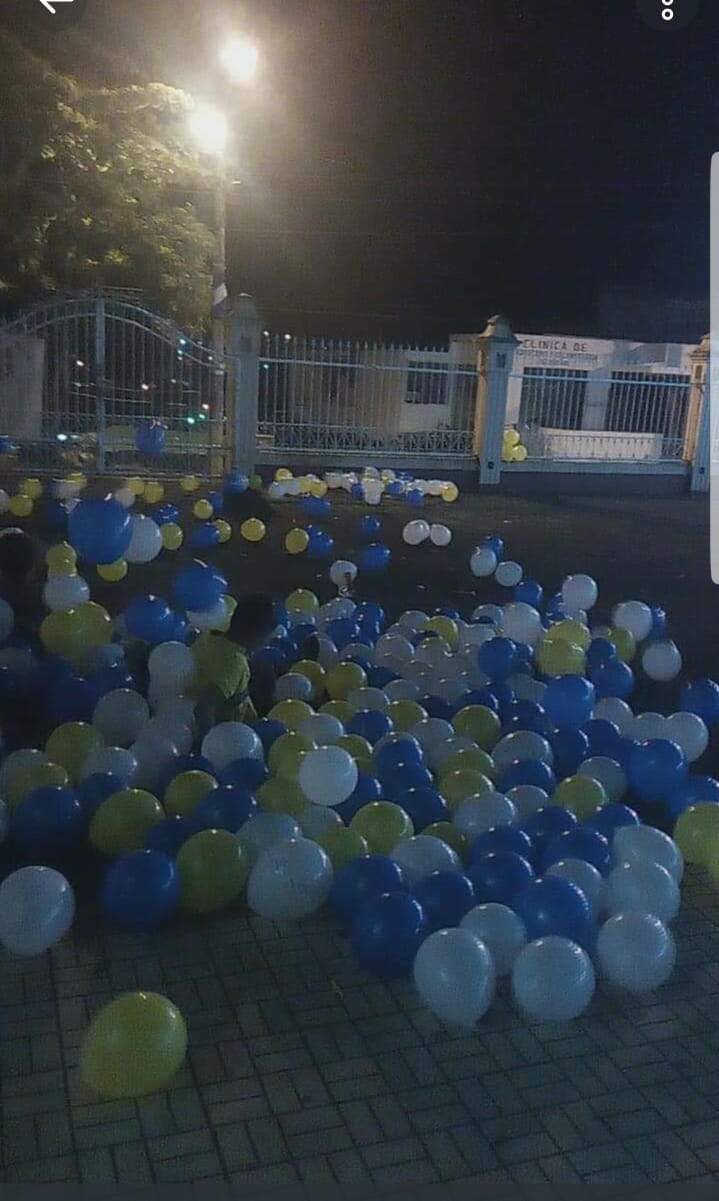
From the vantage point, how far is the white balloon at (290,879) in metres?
3.53

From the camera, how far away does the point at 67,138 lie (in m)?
15.5

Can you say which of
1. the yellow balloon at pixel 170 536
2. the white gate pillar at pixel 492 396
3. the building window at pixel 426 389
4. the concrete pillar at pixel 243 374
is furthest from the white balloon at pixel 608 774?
the building window at pixel 426 389

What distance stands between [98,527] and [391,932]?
352cm

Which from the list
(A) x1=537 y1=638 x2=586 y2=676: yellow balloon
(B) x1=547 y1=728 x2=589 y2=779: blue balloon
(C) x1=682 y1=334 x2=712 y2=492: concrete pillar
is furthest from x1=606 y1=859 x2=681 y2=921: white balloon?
(C) x1=682 y1=334 x2=712 y2=492: concrete pillar

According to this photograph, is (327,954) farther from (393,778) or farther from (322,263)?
(322,263)

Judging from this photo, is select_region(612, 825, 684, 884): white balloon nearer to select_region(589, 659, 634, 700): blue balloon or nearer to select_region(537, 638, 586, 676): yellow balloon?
select_region(589, 659, 634, 700): blue balloon

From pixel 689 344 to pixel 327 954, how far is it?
2701cm

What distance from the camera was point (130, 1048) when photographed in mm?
2695

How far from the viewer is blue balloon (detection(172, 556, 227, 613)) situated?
591 cm

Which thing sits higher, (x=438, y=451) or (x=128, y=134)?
(x=128, y=134)

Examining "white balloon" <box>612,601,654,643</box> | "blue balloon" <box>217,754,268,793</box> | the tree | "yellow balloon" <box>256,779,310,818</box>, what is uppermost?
the tree

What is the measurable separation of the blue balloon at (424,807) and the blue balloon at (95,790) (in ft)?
3.66

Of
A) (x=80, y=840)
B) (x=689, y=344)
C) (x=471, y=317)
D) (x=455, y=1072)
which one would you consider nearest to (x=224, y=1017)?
(x=455, y=1072)

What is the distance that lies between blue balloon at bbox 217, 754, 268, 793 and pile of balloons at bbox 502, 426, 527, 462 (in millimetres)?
14026
